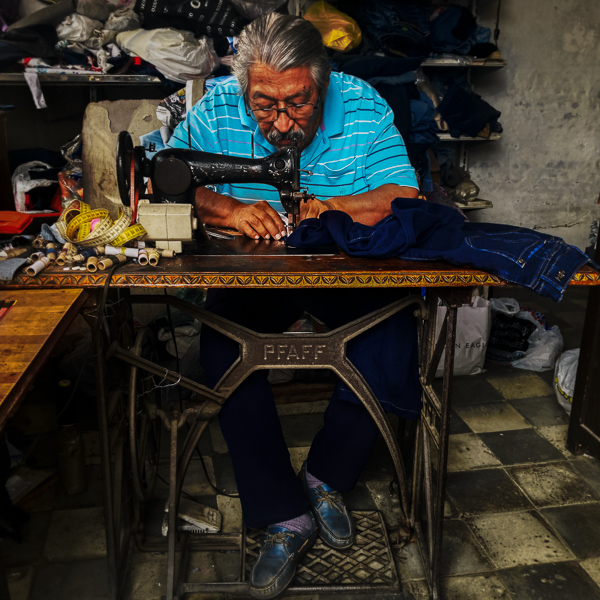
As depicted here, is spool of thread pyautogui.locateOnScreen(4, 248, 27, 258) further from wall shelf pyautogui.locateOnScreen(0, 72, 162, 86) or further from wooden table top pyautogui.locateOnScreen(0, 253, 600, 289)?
wall shelf pyautogui.locateOnScreen(0, 72, 162, 86)

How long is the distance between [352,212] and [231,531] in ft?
3.65

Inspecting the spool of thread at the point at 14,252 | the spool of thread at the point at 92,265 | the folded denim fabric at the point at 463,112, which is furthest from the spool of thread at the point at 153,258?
the folded denim fabric at the point at 463,112

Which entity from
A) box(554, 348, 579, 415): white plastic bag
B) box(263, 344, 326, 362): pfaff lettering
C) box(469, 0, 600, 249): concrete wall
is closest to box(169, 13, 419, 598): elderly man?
box(263, 344, 326, 362): pfaff lettering

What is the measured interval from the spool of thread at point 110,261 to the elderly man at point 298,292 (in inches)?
15.0

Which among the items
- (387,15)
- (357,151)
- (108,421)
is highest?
(387,15)

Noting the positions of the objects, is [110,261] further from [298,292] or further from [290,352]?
[298,292]

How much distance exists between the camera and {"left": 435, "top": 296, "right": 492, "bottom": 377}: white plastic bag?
2.84 m

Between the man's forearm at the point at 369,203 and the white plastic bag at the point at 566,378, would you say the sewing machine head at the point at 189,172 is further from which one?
the white plastic bag at the point at 566,378

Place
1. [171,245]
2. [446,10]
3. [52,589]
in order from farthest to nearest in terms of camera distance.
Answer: [446,10] → [52,589] → [171,245]

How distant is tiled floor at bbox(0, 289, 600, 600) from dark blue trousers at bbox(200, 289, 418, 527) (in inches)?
12.0

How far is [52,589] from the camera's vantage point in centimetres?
163

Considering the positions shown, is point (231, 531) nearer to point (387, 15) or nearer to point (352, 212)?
point (352, 212)

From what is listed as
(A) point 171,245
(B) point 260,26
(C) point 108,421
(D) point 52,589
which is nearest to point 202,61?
(B) point 260,26

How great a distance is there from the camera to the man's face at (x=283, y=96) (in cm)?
175
